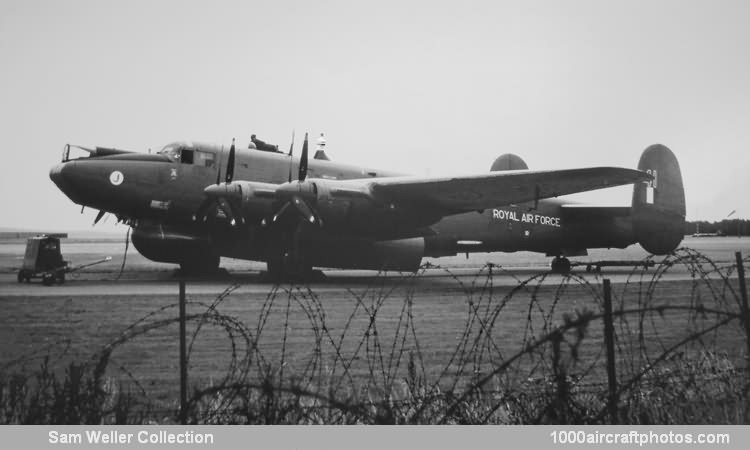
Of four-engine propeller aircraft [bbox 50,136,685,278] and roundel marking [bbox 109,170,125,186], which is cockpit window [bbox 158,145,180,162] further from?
roundel marking [bbox 109,170,125,186]

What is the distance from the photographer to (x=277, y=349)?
23.9 ft

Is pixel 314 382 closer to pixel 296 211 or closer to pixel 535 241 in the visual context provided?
pixel 296 211

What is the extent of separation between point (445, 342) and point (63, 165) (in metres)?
11.9

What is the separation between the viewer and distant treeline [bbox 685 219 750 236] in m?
15.3

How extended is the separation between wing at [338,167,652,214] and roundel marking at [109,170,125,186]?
5.67 m

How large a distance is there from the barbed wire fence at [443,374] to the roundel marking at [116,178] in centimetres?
726

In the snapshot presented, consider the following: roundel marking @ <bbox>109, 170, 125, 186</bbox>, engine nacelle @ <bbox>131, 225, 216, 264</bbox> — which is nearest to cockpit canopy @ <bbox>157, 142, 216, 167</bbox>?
roundel marking @ <bbox>109, 170, 125, 186</bbox>

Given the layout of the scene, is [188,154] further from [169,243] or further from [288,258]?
[288,258]

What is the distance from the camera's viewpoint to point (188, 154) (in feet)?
55.3

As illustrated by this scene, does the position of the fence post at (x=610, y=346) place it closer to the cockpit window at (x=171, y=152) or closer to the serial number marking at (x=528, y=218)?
the cockpit window at (x=171, y=152)

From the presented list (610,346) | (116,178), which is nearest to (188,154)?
(116,178)

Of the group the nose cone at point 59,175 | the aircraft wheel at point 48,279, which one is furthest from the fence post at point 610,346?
the nose cone at point 59,175

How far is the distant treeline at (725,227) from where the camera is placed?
15.3 metres

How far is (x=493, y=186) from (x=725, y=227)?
707 cm
